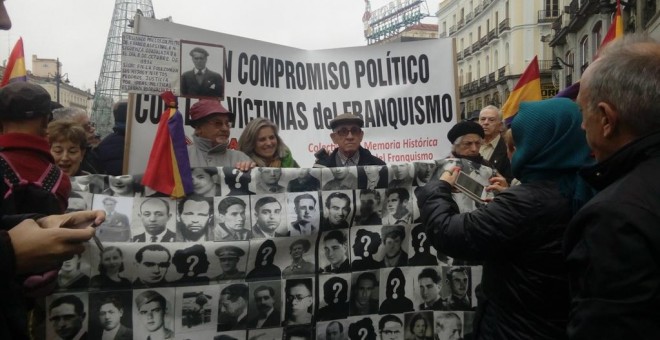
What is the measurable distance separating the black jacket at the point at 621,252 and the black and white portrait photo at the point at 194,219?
186 cm

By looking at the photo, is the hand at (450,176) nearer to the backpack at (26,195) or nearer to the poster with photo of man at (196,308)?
the poster with photo of man at (196,308)

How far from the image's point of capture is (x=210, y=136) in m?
3.79

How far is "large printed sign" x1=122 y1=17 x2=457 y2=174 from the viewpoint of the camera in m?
4.40

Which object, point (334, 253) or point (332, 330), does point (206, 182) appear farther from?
point (332, 330)

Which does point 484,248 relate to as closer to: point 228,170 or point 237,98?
point 228,170

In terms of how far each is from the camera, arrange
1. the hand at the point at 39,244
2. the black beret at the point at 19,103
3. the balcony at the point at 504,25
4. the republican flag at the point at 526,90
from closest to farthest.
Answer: the hand at the point at 39,244, the black beret at the point at 19,103, the republican flag at the point at 526,90, the balcony at the point at 504,25

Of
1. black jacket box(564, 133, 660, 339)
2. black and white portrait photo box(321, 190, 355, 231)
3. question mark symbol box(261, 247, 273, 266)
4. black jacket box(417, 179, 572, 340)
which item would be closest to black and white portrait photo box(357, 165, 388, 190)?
black and white portrait photo box(321, 190, 355, 231)

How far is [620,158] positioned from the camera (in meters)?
1.37

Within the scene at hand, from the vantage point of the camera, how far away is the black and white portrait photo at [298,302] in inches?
110

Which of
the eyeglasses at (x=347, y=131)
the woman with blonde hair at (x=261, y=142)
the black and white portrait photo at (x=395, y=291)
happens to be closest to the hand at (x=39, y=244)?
the black and white portrait photo at (x=395, y=291)

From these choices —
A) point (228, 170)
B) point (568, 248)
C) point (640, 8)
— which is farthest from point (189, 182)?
point (640, 8)

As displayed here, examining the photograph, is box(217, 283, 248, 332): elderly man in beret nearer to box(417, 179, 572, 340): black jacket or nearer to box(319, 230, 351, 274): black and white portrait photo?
box(319, 230, 351, 274): black and white portrait photo

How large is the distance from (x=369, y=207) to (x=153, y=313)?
125 cm

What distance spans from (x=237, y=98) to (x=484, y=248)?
112 inches
